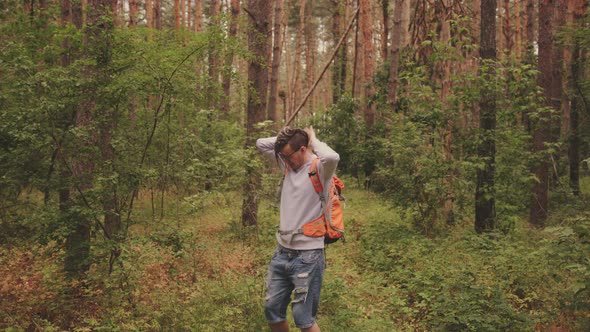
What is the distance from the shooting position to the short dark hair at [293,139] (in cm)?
399

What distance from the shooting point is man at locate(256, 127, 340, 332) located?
385cm

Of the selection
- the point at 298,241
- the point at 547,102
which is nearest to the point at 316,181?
the point at 298,241

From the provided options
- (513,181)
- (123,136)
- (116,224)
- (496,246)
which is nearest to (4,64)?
(123,136)

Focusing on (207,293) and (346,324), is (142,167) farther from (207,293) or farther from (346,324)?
(346,324)

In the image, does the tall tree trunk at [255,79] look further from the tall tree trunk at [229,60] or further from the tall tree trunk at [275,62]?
the tall tree trunk at [275,62]

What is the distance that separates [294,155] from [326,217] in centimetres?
60

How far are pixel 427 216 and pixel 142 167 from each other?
19.8 ft

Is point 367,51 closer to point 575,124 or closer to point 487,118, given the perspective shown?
point 575,124

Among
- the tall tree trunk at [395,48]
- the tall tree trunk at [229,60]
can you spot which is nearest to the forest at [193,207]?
the tall tree trunk at [229,60]

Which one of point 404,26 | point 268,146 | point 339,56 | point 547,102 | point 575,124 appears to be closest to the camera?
point 268,146

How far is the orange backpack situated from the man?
1.5 inches

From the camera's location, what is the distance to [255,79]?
377 inches

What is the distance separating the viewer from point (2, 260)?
6070 millimetres

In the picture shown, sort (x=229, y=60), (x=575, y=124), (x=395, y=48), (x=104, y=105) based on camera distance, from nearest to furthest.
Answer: (x=104, y=105), (x=229, y=60), (x=395, y=48), (x=575, y=124)
